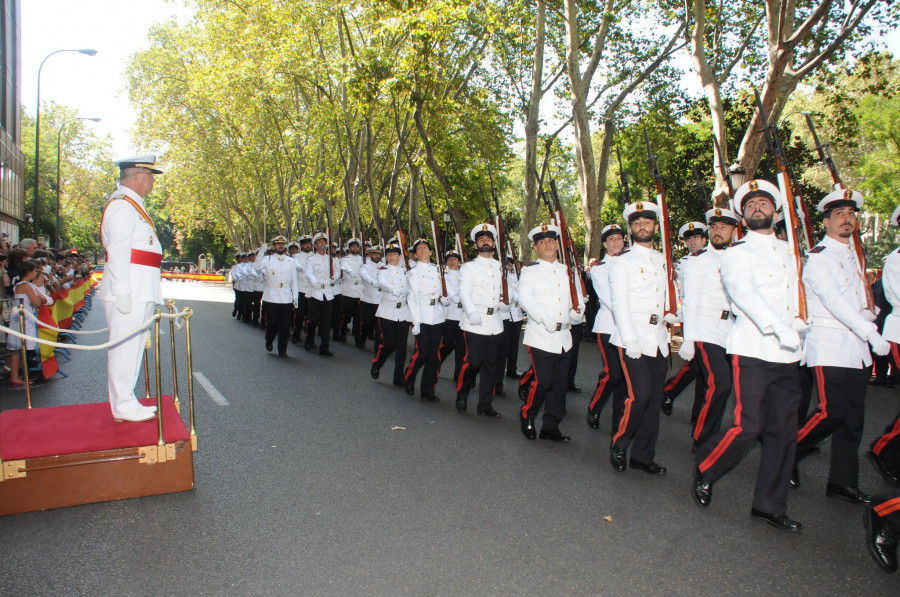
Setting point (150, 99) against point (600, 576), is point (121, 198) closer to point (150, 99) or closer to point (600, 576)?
point (600, 576)

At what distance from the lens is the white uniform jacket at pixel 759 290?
441cm

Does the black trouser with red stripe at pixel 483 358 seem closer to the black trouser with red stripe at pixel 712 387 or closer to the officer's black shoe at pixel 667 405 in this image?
the officer's black shoe at pixel 667 405

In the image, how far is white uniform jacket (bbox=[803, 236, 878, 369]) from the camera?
16.1 feet

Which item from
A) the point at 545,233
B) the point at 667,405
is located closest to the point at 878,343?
the point at 545,233

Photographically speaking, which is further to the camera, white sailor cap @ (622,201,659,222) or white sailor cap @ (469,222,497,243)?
white sailor cap @ (469,222,497,243)

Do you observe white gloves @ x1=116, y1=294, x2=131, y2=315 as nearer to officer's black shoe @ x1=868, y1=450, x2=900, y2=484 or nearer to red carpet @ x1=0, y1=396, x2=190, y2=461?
red carpet @ x1=0, y1=396, x2=190, y2=461

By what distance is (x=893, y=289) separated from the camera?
5426 mm

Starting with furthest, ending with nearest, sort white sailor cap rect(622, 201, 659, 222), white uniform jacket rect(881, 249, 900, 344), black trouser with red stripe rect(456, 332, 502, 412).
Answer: black trouser with red stripe rect(456, 332, 502, 412) → white sailor cap rect(622, 201, 659, 222) → white uniform jacket rect(881, 249, 900, 344)

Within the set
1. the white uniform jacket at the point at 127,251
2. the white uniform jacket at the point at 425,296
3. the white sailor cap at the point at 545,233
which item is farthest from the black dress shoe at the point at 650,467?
the white uniform jacket at the point at 127,251

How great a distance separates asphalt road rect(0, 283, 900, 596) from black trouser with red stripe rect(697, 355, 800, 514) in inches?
9.9

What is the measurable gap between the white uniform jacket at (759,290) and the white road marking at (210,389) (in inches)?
211

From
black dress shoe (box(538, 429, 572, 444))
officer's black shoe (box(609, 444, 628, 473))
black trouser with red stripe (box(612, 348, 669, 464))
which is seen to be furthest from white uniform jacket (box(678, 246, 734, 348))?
black dress shoe (box(538, 429, 572, 444))

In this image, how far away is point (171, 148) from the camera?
42.8m

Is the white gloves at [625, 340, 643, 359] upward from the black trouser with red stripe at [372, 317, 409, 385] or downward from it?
upward
